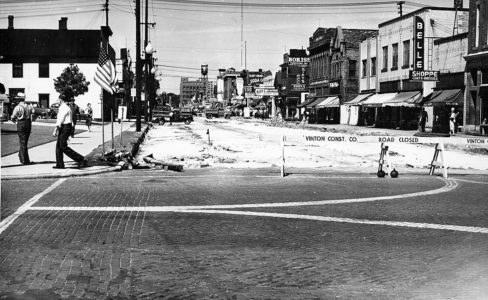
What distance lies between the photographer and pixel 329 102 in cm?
6931

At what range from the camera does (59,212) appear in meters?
9.23

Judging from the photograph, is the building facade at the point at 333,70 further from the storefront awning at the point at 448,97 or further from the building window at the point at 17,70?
the building window at the point at 17,70

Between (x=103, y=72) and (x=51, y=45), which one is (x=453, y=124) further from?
(x=51, y=45)

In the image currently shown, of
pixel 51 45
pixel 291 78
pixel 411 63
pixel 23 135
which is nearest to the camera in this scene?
pixel 23 135

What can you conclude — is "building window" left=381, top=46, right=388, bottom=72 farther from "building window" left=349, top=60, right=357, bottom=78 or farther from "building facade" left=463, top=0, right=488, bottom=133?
"building facade" left=463, top=0, right=488, bottom=133

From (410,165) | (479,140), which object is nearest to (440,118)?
(410,165)

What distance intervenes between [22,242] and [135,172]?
861cm

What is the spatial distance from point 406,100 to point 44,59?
44521 mm

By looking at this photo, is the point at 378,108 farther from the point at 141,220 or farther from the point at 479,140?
the point at 141,220

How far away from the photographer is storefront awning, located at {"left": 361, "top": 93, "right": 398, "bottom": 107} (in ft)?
168

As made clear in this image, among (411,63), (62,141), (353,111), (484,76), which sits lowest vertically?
(62,141)

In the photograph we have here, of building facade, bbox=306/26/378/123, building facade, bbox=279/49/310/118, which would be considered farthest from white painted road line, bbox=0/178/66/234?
building facade, bbox=279/49/310/118

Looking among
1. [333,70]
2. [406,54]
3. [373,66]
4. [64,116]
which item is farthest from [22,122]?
[333,70]

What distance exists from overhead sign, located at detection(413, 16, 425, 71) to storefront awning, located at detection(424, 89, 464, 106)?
3554 mm
